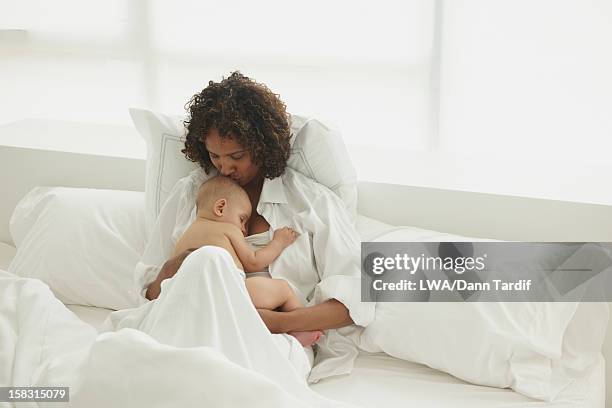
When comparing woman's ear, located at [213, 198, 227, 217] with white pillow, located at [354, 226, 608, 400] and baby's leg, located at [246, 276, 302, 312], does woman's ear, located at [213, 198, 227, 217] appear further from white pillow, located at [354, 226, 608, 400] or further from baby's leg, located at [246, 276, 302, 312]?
white pillow, located at [354, 226, 608, 400]

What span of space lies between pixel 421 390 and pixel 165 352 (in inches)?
25.4

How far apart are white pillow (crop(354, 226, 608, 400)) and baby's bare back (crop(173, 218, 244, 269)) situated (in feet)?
1.26

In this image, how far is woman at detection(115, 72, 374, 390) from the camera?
6.42 feet

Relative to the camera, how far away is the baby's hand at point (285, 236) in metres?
2.06

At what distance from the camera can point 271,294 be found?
6.44ft

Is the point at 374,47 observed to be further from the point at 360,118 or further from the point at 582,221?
the point at 582,221

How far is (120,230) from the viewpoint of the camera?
7.68 ft

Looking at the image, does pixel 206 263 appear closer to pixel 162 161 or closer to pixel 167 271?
pixel 167 271

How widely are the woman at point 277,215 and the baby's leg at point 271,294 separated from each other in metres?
0.03

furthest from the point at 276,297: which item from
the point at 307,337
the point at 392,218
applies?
the point at 392,218

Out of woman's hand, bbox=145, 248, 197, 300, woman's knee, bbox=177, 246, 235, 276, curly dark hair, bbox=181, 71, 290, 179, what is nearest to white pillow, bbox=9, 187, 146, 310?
woman's hand, bbox=145, 248, 197, 300

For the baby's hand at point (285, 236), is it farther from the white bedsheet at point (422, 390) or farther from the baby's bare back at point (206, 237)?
the white bedsheet at point (422, 390)

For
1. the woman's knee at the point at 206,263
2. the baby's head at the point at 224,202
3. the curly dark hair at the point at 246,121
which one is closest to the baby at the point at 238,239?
the baby's head at the point at 224,202

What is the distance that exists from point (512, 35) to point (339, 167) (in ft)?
2.61
